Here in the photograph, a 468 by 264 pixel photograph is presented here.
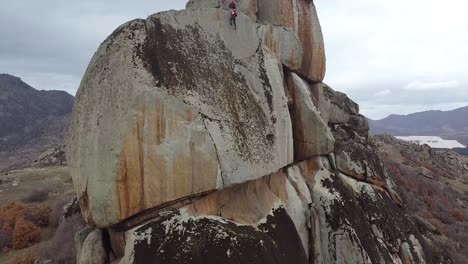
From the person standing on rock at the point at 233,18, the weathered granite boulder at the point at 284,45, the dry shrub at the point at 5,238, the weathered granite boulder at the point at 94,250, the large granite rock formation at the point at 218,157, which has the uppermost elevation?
the person standing on rock at the point at 233,18

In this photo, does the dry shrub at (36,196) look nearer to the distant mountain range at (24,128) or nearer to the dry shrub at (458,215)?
the dry shrub at (458,215)

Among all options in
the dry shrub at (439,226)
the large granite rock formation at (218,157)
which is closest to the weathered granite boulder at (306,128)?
the large granite rock formation at (218,157)

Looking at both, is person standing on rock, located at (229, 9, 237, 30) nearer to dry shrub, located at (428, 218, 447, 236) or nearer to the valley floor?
dry shrub, located at (428, 218, 447, 236)

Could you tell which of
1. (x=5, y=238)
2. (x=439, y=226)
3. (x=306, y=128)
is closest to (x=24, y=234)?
(x=5, y=238)

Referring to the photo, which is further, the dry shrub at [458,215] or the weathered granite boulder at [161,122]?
the dry shrub at [458,215]

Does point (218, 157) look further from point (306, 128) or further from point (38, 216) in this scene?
point (38, 216)

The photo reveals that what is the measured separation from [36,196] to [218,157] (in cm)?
3950

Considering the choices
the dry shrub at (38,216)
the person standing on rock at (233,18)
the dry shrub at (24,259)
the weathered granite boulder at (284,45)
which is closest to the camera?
the person standing on rock at (233,18)

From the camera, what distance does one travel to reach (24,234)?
29.7m

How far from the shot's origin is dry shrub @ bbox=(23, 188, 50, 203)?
41688mm

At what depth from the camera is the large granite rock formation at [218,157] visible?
10.1 meters

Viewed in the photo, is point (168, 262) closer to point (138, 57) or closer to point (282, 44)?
point (138, 57)

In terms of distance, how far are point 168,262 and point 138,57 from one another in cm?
618

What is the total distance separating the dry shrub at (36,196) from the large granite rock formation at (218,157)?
1444 inches
